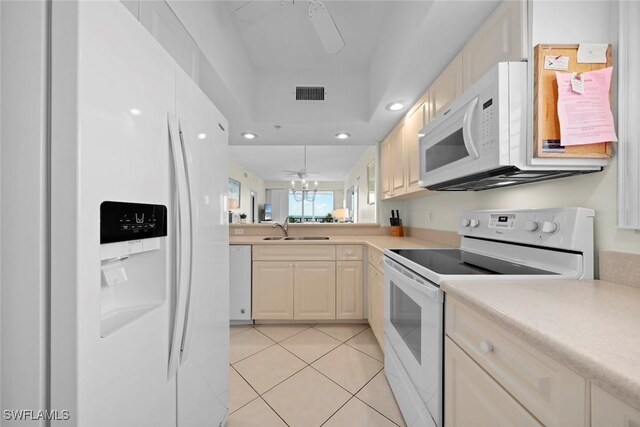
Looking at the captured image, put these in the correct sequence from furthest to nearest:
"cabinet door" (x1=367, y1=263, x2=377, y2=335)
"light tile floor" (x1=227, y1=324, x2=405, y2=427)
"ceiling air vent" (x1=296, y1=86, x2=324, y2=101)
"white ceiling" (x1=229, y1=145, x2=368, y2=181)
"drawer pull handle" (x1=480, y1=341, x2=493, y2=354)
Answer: "white ceiling" (x1=229, y1=145, x2=368, y2=181) < "ceiling air vent" (x1=296, y1=86, x2=324, y2=101) < "cabinet door" (x1=367, y1=263, x2=377, y2=335) < "light tile floor" (x1=227, y1=324, x2=405, y2=427) < "drawer pull handle" (x1=480, y1=341, x2=493, y2=354)

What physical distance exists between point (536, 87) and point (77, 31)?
1386mm

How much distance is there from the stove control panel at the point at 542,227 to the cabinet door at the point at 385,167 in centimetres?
138

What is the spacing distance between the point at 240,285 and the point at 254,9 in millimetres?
2302

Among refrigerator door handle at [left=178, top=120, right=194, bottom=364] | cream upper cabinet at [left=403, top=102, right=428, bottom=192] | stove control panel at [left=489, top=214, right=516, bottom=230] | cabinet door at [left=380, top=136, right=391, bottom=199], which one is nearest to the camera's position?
refrigerator door handle at [left=178, top=120, right=194, bottom=364]

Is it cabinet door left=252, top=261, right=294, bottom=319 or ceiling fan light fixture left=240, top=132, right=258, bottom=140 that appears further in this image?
ceiling fan light fixture left=240, top=132, right=258, bottom=140

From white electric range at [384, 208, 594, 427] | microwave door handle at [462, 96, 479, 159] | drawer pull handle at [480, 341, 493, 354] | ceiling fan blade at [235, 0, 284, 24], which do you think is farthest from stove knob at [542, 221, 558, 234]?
ceiling fan blade at [235, 0, 284, 24]

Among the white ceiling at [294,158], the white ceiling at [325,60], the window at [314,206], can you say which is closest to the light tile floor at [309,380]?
the white ceiling at [325,60]

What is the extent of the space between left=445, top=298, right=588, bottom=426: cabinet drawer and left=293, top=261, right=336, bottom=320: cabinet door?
188 cm

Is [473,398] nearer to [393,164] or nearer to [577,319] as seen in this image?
[577,319]

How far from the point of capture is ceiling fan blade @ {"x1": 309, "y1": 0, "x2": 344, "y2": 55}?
134 cm

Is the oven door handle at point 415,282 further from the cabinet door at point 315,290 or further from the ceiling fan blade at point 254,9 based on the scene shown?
the ceiling fan blade at point 254,9

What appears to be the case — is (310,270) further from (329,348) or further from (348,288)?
(329,348)

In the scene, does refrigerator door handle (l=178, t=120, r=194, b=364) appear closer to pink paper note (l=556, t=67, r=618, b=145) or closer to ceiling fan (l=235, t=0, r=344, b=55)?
ceiling fan (l=235, t=0, r=344, b=55)

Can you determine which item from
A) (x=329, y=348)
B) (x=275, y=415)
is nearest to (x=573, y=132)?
(x=275, y=415)
